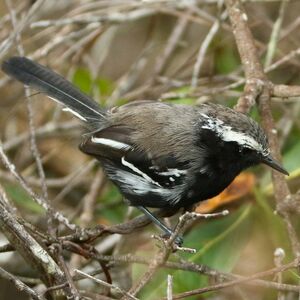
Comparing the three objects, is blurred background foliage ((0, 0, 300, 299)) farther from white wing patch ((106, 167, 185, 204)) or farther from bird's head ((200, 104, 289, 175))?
bird's head ((200, 104, 289, 175))

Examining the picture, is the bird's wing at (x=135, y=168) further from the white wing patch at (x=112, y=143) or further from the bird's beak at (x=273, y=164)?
the bird's beak at (x=273, y=164)

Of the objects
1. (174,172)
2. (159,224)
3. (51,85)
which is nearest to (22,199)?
(51,85)

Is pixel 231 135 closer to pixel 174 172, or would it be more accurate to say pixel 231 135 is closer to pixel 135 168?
pixel 174 172

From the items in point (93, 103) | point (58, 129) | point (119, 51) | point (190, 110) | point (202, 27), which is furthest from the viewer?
point (119, 51)

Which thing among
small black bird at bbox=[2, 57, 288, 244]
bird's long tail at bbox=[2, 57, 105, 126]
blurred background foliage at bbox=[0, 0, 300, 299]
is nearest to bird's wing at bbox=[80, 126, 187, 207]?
small black bird at bbox=[2, 57, 288, 244]

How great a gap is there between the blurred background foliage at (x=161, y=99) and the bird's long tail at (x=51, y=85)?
75 cm

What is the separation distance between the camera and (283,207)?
146 inches

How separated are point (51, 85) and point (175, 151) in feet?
2.90

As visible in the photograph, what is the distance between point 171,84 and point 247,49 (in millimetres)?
1198

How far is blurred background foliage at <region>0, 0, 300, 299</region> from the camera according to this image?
14.5 ft

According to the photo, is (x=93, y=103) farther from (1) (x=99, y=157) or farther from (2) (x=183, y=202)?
(2) (x=183, y=202)

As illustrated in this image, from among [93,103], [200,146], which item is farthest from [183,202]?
[93,103]

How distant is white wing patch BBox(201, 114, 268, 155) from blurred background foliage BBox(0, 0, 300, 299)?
0.62m

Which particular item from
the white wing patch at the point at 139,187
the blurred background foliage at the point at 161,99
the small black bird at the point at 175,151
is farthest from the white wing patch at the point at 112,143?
the blurred background foliage at the point at 161,99
